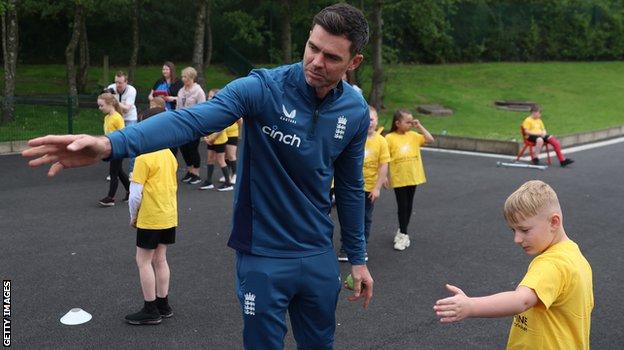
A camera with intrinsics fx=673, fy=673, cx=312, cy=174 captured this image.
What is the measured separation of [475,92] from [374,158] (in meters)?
21.3

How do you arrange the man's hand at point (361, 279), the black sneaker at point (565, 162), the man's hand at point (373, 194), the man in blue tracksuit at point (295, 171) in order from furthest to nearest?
the black sneaker at point (565, 162) < the man's hand at point (373, 194) < the man's hand at point (361, 279) < the man in blue tracksuit at point (295, 171)

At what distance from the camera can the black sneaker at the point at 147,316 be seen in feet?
18.3

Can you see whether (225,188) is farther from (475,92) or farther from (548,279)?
(475,92)

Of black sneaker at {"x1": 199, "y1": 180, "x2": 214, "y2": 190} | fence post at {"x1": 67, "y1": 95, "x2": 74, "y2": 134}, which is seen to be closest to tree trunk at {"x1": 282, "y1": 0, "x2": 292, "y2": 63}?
fence post at {"x1": 67, "y1": 95, "x2": 74, "y2": 134}

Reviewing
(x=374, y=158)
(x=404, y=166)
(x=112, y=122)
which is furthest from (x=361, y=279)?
(x=112, y=122)

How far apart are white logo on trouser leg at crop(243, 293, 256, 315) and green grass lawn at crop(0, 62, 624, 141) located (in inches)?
572

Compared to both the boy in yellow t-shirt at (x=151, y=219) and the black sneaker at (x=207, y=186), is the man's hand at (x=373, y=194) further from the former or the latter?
the black sneaker at (x=207, y=186)

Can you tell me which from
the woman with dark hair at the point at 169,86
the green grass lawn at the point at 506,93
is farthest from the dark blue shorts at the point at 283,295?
the green grass lawn at the point at 506,93

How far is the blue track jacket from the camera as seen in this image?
9.62 feet

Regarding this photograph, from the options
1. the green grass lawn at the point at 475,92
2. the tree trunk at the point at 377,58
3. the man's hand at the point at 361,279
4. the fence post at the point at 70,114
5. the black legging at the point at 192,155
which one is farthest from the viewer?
the tree trunk at the point at 377,58

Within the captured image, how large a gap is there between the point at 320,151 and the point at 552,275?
3.67 feet

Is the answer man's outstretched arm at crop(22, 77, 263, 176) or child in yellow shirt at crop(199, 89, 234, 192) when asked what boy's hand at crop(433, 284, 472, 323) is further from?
child in yellow shirt at crop(199, 89, 234, 192)

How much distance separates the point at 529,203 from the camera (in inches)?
112

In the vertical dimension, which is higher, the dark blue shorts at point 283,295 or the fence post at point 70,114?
the dark blue shorts at point 283,295
